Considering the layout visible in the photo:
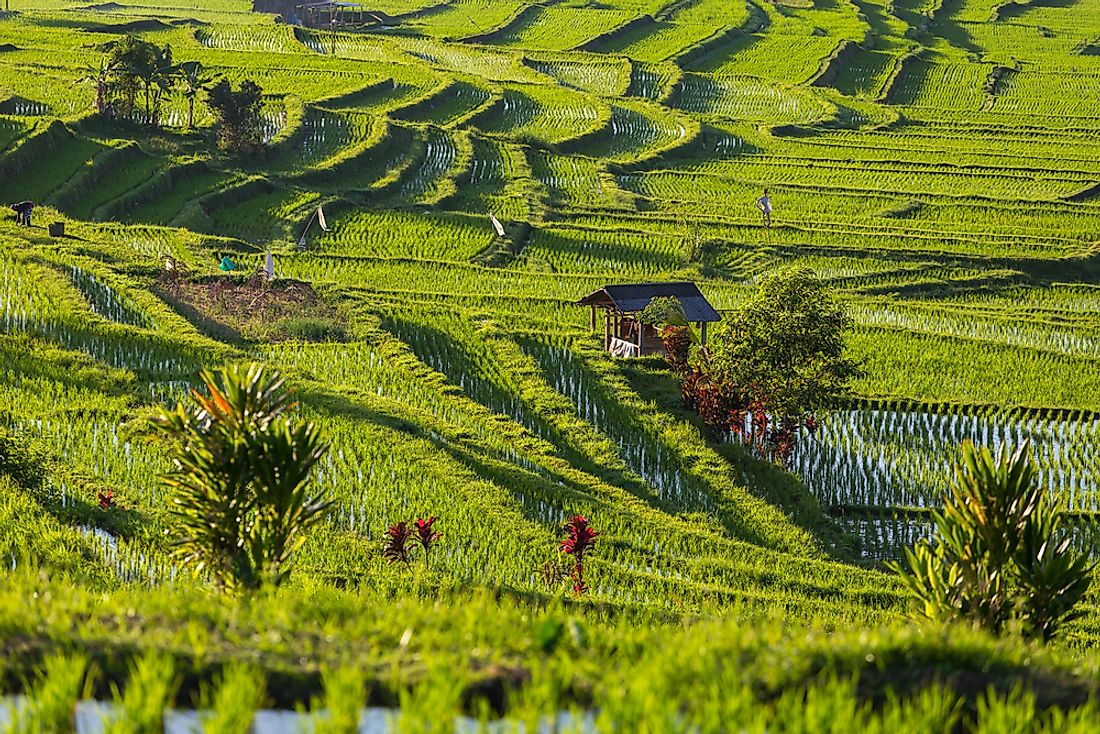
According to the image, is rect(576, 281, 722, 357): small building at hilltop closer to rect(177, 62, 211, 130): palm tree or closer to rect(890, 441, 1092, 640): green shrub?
rect(890, 441, 1092, 640): green shrub

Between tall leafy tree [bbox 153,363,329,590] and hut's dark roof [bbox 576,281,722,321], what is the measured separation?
13.7 m

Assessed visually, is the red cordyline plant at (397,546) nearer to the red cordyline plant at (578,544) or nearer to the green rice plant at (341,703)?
the red cordyline plant at (578,544)

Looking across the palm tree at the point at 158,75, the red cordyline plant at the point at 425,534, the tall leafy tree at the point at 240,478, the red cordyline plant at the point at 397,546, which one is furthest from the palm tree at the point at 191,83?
the tall leafy tree at the point at 240,478

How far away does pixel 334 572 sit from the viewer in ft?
39.3

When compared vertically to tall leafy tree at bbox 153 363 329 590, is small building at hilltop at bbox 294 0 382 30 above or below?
above

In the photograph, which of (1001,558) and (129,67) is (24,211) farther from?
(1001,558)

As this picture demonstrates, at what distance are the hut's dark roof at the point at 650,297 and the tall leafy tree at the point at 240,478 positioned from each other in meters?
13.7

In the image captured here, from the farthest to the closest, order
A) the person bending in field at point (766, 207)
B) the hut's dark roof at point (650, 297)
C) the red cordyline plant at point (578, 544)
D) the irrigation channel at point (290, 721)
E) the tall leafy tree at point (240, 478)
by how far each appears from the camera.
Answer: the person bending in field at point (766, 207) → the hut's dark roof at point (650, 297) → the red cordyline plant at point (578, 544) → the tall leafy tree at point (240, 478) → the irrigation channel at point (290, 721)

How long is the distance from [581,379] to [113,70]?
76.6 feet

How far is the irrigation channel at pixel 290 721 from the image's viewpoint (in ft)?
17.8

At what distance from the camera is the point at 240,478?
Result: 330 inches

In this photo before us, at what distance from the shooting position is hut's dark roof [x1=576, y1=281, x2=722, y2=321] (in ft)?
72.4

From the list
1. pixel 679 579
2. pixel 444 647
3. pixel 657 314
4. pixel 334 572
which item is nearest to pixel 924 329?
pixel 657 314

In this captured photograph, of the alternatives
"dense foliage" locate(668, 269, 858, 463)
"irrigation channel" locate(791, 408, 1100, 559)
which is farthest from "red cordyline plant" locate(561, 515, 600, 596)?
"dense foliage" locate(668, 269, 858, 463)
